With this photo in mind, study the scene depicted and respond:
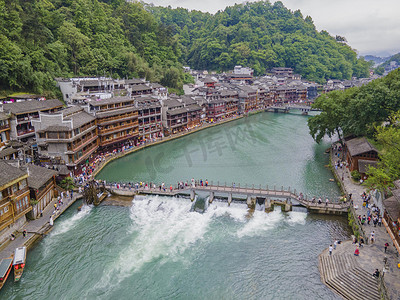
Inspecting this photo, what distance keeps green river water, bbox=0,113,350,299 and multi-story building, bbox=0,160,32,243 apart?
10.2 feet

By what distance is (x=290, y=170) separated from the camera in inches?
1839

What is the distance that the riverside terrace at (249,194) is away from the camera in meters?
33.0

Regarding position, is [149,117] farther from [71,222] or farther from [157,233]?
[157,233]

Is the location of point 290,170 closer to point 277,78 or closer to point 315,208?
point 315,208

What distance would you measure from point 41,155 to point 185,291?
28.5 meters

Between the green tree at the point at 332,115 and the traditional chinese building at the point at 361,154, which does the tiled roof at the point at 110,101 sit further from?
the traditional chinese building at the point at 361,154

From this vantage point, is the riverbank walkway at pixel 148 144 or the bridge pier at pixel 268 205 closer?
the bridge pier at pixel 268 205

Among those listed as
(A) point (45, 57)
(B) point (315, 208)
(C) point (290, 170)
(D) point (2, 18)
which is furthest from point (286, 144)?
(D) point (2, 18)

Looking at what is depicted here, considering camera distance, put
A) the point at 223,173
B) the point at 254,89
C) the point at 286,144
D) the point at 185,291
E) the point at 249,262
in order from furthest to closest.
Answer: the point at 254,89, the point at 286,144, the point at 223,173, the point at 249,262, the point at 185,291

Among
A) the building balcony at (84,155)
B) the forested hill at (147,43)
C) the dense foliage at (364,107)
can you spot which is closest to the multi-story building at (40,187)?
the building balcony at (84,155)

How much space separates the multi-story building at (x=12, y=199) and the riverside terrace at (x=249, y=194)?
1076 centimetres

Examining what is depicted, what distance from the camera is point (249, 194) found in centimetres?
3516

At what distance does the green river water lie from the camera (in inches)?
882

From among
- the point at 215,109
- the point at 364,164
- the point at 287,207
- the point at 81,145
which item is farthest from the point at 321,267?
the point at 215,109
